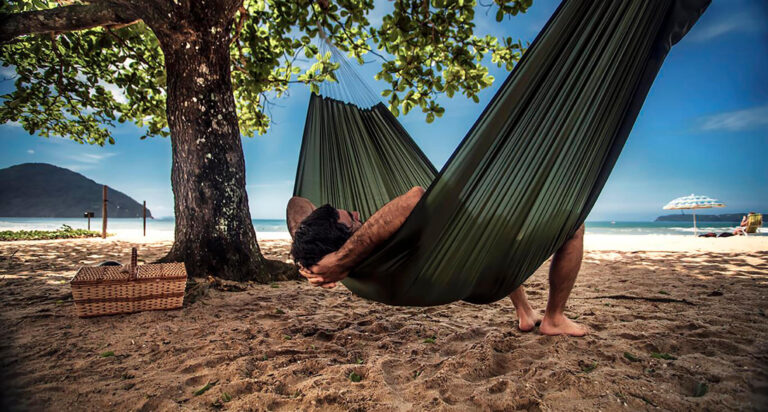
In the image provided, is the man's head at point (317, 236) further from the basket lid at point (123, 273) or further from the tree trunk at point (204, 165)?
the tree trunk at point (204, 165)

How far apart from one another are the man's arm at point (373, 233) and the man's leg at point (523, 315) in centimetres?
76

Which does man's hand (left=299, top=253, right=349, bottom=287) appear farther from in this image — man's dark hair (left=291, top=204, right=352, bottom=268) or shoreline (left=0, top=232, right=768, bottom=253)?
shoreline (left=0, top=232, right=768, bottom=253)

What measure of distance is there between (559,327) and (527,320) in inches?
5.0

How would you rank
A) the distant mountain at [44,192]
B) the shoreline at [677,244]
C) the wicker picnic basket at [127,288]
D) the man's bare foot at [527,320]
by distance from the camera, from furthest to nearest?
the distant mountain at [44,192] → the shoreline at [677,244] → the wicker picnic basket at [127,288] → the man's bare foot at [527,320]

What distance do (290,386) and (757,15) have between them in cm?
160

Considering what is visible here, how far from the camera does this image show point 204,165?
88.1 inches

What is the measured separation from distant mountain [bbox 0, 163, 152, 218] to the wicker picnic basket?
22.5 m

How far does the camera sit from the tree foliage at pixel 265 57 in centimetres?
277

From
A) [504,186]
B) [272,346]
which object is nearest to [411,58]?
[504,186]

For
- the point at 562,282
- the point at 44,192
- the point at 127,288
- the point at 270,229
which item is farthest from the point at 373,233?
the point at 44,192

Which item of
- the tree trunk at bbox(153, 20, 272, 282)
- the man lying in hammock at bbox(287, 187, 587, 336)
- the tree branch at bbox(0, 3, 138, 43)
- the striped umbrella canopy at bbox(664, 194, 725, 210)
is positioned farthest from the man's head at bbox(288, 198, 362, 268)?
the striped umbrella canopy at bbox(664, 194, 725, 210)

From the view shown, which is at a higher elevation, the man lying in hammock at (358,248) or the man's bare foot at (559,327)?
the man lying in hammock at (358,248)

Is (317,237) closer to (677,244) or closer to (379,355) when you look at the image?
(379,355)

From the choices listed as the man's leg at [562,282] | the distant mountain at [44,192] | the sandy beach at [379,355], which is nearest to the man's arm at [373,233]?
the sandy beach at [379,355]
